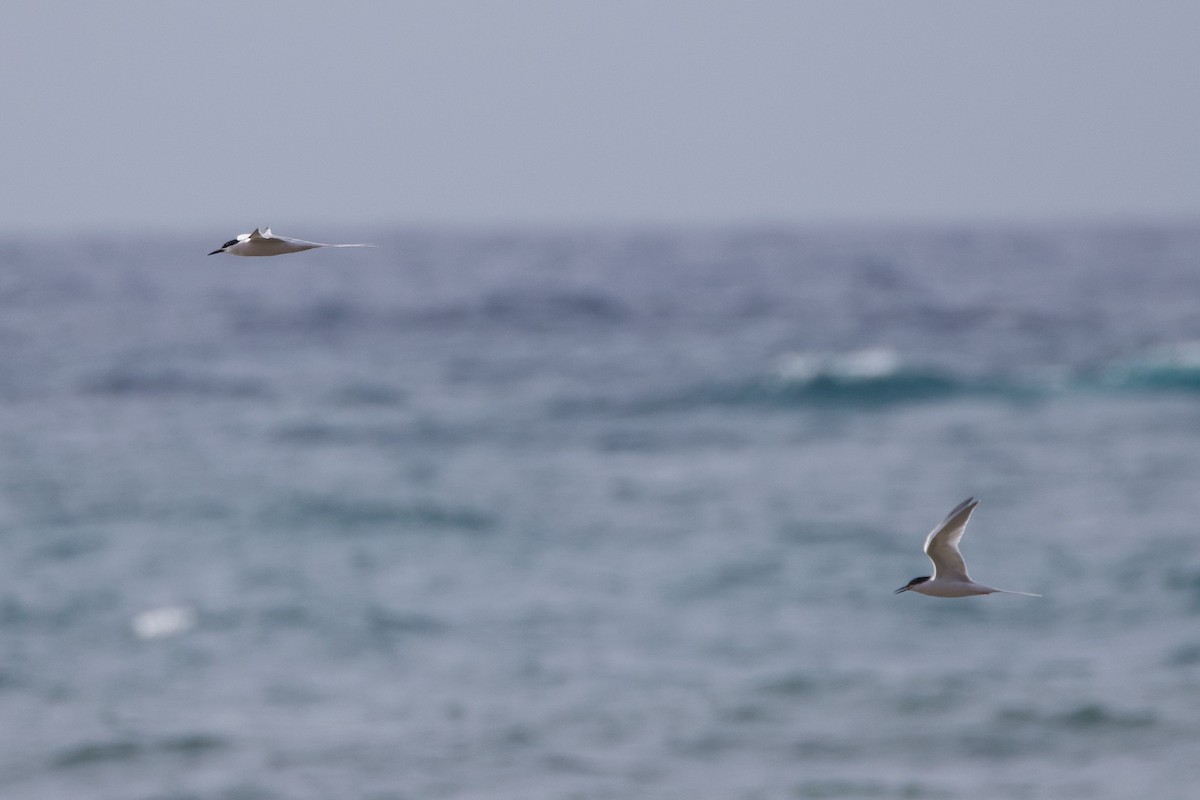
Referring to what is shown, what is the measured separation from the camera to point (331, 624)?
862 inches

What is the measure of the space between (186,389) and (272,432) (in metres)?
6.07

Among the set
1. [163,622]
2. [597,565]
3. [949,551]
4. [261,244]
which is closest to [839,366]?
[597,565]

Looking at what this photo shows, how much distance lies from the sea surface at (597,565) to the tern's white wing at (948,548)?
33.5 ft

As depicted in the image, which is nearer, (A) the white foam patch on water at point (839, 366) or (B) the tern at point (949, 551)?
(B) the tern at point (949, 551)

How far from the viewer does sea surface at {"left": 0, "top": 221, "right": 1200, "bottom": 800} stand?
55.7 ft

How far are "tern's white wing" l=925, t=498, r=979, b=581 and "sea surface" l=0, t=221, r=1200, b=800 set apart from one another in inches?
402

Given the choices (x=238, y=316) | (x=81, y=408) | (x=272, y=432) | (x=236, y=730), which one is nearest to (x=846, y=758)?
(x=236, y=730)

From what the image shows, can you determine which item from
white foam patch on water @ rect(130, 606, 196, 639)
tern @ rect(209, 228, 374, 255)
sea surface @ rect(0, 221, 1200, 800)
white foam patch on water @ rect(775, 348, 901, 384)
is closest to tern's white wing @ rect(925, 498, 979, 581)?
tern @ rect(209, 228, 374, 255)

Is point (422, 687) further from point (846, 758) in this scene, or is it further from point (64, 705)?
point (846, 758)

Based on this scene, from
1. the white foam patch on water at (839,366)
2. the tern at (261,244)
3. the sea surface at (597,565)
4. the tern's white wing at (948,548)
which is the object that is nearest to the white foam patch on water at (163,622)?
the sea surface at (597,565)

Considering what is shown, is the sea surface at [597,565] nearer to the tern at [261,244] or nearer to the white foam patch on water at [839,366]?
the white foam patch on water at [839,366]

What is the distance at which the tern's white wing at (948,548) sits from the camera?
5969 mm

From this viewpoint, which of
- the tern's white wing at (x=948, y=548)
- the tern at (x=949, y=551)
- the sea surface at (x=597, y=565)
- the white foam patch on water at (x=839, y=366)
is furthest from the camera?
the white foam patch on water at (x=839, y=366)

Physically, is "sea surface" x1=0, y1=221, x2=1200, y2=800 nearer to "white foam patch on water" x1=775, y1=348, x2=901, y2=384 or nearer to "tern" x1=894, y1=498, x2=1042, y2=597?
"white foam patch on water" x1=775, y1=348, x2=901, y2=384
